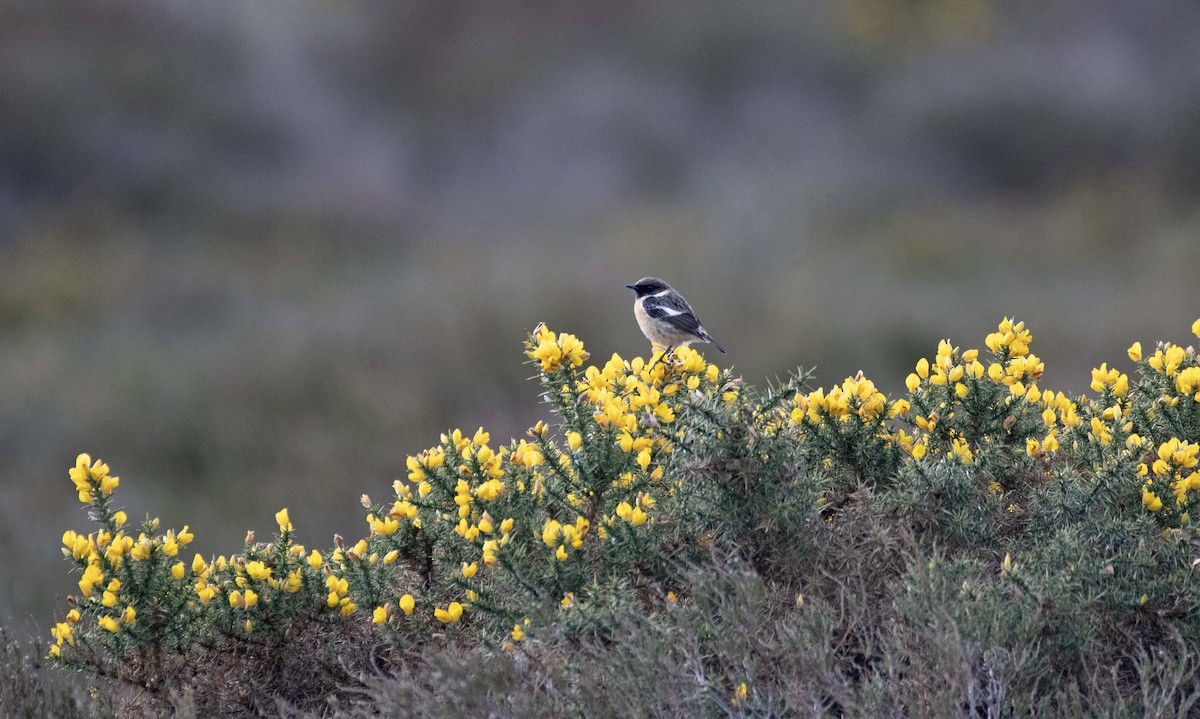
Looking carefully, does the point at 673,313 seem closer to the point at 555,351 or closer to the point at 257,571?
the point at 555,351

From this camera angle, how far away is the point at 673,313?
6.73 meters

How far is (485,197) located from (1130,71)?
988cm

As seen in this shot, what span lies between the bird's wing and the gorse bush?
2345 mm

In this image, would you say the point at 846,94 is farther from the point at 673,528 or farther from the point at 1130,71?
the point at 673,528

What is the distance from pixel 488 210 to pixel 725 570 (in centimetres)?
1578

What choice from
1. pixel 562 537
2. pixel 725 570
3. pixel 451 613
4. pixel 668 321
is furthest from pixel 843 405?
pixel 668 321

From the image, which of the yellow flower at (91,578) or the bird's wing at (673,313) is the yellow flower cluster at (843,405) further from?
the bird's wing at (673,313)

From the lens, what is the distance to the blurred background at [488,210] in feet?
40.8

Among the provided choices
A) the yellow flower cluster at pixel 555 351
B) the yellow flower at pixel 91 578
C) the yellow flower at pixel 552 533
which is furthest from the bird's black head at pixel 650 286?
the yellow flower at pixel 91 578

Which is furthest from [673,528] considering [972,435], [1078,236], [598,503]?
[1078,236]

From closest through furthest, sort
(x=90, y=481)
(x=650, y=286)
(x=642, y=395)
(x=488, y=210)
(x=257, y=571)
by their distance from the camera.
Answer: (x=257, y=571) < (x=90, y=481) < (x=642, y=395) < (x=650, y=286) < (x=488, y=210)

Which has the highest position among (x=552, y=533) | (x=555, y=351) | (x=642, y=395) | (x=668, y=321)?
(x=668, y=321)

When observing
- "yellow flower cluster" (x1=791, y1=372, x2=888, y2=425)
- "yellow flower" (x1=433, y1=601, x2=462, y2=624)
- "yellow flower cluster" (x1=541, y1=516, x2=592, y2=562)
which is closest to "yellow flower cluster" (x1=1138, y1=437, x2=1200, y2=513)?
"yellow flower cluster" (x1=791, y1=372, x2=888, y2=425)

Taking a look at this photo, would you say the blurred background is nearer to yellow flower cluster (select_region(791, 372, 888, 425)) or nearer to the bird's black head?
the bird's black head
